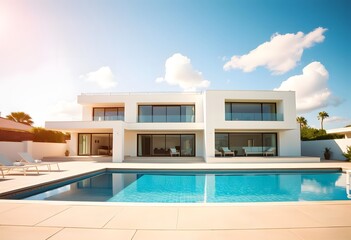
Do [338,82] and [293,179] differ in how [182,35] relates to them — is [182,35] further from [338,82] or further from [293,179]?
[338,82]

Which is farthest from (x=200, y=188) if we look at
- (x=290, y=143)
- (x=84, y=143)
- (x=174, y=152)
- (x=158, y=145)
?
(x=84, y=143)

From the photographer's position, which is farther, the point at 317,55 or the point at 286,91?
the point at 286,91

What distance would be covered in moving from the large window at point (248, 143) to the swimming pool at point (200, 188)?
6.06 m

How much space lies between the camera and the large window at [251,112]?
1791cm

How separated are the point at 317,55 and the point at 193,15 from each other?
9.17 m

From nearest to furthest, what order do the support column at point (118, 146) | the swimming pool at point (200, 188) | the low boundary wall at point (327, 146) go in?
1. the swimming pool at point (200, 188)
2. the support column at point (118, 146)
3. the low boundary wall at point (327, 146)

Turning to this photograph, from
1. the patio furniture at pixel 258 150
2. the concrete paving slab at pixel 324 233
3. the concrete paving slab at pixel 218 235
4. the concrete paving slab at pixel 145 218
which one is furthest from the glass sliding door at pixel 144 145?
the concrete paving slab at pixel 324 233

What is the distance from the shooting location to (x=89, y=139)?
20781 mm

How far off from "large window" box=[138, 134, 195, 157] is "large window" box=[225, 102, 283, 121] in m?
3.90

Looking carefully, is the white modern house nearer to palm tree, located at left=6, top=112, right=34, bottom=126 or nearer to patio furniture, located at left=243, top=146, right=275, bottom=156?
patio furniture, located at left=243, top=146, right=275, bottom=156

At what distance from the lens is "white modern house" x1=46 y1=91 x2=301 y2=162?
17.5 meters

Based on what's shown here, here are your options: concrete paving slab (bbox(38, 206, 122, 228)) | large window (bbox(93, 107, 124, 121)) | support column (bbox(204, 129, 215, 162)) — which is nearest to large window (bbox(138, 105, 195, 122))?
large window (bbox(93, 107, 124, 121))

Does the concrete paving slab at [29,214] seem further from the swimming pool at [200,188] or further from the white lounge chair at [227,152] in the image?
the white lounge chair at [227,152]

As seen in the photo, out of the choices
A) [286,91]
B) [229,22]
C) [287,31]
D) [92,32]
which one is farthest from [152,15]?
[286,91]
